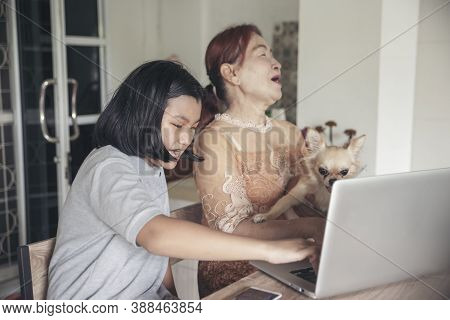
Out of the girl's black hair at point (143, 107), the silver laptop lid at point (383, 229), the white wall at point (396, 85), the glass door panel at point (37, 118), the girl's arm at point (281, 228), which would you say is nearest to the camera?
the silver laptop lid at point (383, 229)

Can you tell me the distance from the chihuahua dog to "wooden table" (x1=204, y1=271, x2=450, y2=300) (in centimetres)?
22

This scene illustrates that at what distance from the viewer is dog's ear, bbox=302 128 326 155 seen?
931mm

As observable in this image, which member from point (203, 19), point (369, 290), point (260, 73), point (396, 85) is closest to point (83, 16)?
point (203, 19)

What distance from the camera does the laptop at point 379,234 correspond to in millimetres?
566

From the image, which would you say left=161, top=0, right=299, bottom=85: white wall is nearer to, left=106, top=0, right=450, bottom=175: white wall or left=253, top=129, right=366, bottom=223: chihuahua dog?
left=106, top=0, right=450, bottom=175: white wall

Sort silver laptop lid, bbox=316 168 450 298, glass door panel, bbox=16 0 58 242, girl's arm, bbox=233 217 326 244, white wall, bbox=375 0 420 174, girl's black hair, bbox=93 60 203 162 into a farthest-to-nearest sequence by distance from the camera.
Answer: glass door panel, bbox=16 0 58 242 → white wall, bbox=375 0 420 174 → girl's arm, bbox=233 217 326 244 → girl's black hair, bbox=93 60 203 162 → silver laptop lid, bbox=316 168 450 298

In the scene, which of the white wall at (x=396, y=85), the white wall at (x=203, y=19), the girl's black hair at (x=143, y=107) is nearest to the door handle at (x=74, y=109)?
the white wall at (x=203, y=19)

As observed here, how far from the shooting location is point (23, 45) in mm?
1070

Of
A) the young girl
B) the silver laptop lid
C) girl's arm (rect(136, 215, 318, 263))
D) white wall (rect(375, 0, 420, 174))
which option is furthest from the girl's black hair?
white wall (rect(375, 0, 420, 174))

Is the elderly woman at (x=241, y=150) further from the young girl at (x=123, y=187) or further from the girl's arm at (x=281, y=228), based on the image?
the young girl at (x=123, y=187)

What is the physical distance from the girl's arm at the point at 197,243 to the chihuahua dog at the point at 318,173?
0.27m

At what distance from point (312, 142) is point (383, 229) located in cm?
36

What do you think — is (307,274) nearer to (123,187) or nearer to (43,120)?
(123,187)

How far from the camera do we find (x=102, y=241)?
27.0 inches
